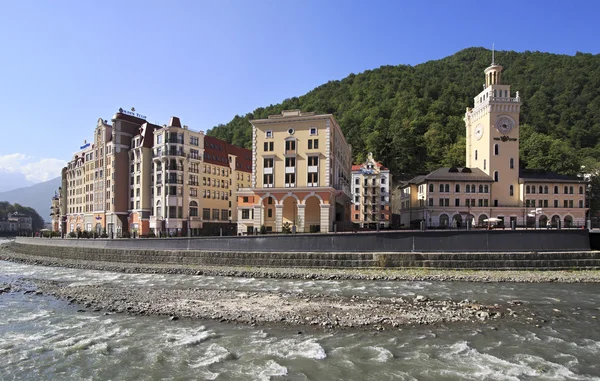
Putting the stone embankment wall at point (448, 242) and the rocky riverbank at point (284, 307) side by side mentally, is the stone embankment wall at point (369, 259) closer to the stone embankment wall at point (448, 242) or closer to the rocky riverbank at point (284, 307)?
the stone embankment wall at point (448, 242)

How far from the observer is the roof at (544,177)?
242 feet

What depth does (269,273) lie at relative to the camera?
3441 cm

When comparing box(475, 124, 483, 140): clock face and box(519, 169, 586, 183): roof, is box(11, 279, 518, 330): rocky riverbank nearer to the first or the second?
box(519, 169, 586, 183): roof

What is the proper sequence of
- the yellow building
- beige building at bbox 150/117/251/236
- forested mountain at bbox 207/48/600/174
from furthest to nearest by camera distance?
forested mountain at bbox 207/48/600/174, the yellow building, beige building at bbox 150/117/251/236

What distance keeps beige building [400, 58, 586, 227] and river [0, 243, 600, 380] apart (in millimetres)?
53022

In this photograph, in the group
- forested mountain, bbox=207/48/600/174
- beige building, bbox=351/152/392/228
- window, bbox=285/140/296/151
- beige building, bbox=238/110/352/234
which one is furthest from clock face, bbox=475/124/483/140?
window, bbox=285/140/296/151

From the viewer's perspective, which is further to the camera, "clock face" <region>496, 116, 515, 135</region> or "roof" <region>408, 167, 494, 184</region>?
"clock face" <region>496, 116, 515, 135</region>

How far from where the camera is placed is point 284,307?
21.5 meters

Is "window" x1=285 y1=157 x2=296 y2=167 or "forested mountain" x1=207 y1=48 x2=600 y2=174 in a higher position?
"forested mountain" x1=207 y1=48 x2=600 y2=174

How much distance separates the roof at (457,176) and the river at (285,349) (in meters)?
53.3

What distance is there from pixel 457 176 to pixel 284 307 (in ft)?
203

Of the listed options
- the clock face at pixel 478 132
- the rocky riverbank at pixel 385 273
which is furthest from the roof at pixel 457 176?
the rocky riverbank at pixel 385 273

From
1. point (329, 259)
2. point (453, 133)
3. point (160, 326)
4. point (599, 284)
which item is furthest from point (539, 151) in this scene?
point (160, 326)

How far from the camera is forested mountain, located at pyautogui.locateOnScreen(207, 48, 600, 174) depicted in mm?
103375
